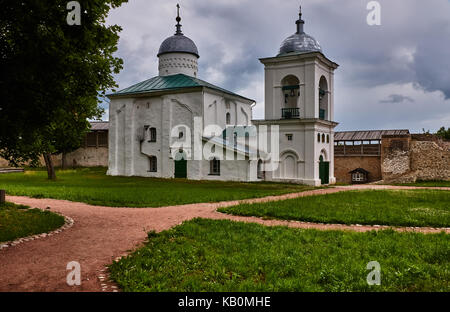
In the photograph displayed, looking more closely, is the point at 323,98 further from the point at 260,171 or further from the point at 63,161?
the point at 63,161

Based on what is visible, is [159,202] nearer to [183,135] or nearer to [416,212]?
[416,212]

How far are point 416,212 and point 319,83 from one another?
17.6m

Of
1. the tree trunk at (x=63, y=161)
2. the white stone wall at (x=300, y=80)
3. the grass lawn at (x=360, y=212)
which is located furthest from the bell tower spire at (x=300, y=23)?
the tree trunk at (x=63, y=161)

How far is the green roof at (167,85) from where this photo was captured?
1193 inches

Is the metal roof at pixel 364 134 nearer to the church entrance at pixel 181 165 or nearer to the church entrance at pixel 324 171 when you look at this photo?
the church entrance at pixel 324 171

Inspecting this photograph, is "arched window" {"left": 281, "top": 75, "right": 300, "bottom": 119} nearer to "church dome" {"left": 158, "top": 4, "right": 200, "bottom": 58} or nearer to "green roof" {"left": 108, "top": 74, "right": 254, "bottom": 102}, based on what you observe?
"green roof" {"left": 108, "top": 74, "right": 254, "bottom": 102}

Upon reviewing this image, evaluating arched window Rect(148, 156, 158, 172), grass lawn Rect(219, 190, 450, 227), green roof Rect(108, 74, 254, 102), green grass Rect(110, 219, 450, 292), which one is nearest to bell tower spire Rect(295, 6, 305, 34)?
green roof Rect(108, 74, 254, 102)

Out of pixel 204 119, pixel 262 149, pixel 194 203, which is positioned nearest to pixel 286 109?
pixel 262 149

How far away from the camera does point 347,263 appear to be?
5.91m

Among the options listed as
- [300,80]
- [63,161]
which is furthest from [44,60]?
[63,161]

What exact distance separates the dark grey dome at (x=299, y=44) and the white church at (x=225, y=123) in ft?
0.24

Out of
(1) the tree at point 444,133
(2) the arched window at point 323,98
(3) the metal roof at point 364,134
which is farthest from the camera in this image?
(1) the tree at point 444,133

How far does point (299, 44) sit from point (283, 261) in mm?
23195

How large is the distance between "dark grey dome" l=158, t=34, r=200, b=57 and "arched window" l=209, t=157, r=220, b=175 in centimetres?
1241
